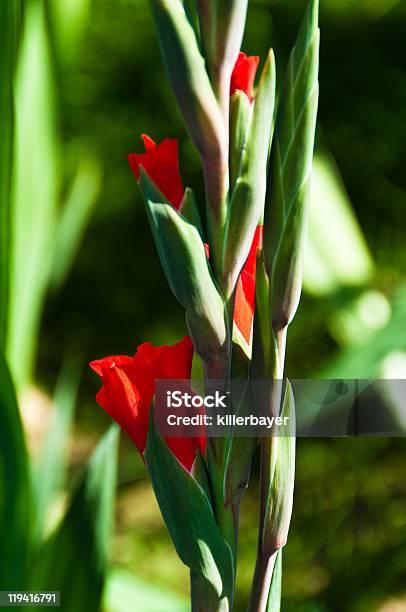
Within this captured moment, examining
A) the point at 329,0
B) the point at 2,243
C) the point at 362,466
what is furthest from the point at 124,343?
the point at 329,0

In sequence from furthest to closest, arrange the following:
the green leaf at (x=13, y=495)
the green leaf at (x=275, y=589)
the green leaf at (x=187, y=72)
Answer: the green leaf at (x=13, y=495), the green leaf at (x=275, y=589), the green leaf at (x=187, y=72)

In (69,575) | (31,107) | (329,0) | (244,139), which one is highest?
(329,0)

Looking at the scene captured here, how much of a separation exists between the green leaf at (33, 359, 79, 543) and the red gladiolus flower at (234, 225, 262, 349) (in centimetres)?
39

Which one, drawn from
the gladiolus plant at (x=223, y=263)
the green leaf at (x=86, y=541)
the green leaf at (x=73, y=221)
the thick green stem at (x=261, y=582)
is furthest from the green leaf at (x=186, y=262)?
the green leaf at (x=73, y=221)

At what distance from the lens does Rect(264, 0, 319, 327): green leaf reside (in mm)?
315

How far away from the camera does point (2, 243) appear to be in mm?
724

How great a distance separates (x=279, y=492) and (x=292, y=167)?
151 millimetres

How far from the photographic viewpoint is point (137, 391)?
0.36 metres

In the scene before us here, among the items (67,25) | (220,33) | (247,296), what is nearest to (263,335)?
(247,296)

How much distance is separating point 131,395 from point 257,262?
0.09 metres

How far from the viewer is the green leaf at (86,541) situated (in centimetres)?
62

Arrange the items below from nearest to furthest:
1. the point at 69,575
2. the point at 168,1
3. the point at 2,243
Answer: the point at 168,1
the point at 69,575
the point at 2,243

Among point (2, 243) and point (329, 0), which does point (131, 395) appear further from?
point (329, 0)

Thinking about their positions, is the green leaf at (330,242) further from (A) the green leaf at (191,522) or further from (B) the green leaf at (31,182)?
(A) the green leaf at (191,522)
